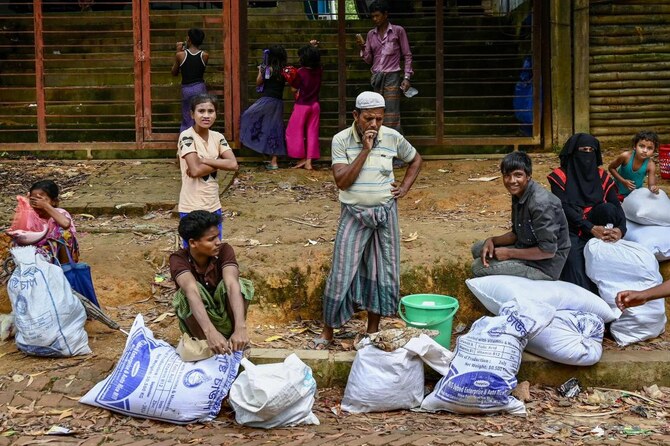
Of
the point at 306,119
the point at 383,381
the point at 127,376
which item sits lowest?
the point at 383,381

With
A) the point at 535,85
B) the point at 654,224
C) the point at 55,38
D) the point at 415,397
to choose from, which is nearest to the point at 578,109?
the point at 535,85

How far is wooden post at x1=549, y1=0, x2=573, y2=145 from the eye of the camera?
1073 centimetres

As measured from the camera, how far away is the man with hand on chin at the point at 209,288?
16.8 feet

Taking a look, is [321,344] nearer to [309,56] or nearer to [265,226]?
[265,226]

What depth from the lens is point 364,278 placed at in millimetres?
6020

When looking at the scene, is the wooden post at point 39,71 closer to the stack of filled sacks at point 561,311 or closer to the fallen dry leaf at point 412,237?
the fallen dry leaf at point 412,237

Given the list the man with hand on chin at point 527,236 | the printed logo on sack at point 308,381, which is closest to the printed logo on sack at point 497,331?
the man with hand on chin at point 527,236

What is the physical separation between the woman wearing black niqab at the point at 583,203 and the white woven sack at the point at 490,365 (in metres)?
0.96

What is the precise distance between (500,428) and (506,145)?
21.0 feet

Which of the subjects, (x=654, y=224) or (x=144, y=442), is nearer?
(x=144, y=442)

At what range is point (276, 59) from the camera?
10.2m

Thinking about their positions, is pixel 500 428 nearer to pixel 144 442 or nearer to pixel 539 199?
pixel 539 199

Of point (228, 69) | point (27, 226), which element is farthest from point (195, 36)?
point (27, 226)

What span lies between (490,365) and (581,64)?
6560 mm
